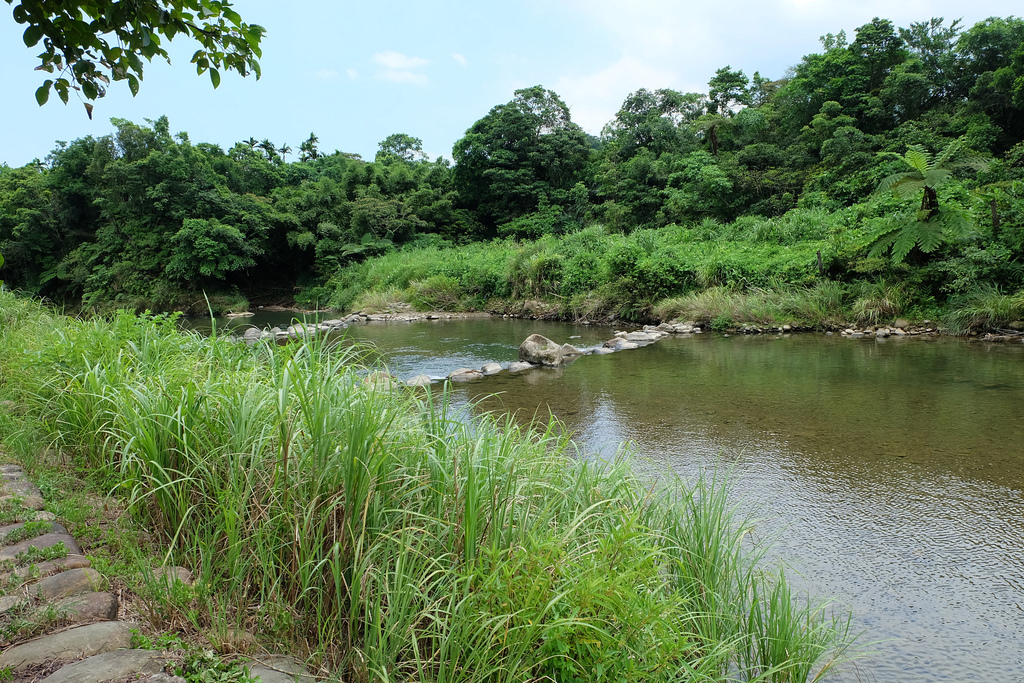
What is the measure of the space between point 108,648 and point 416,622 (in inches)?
32.9

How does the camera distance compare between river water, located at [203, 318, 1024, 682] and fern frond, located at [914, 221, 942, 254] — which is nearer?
river water, located at [203, 318, 1024, 682]

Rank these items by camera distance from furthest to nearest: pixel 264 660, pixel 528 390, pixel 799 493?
pixel 528 390, pixel 799 493, pixel 264 660

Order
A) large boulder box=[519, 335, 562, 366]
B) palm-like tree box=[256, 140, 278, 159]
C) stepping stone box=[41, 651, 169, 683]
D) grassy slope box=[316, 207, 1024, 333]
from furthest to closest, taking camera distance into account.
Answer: palm-like tree box=[256, 140, 278, 159] → grassy slope box=[316, 207, 1024, 333] → large boulder box=[519, 335, 562, 366] → stepping stone box=[41, 651, 169, 683]

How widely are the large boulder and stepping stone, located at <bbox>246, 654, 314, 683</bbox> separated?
7603 mm

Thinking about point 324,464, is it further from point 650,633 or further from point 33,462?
point 33,462

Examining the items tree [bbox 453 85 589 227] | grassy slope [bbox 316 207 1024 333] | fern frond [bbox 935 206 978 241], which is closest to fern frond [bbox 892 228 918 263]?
grassy slope [bbox 316 207 1024 333]

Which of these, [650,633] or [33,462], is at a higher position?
[33,462]

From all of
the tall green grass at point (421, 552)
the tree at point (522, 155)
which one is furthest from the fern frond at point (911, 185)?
the tree at point (522, 155)

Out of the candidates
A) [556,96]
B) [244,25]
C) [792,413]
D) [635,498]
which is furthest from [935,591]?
[556,96]

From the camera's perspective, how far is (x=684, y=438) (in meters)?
5.32

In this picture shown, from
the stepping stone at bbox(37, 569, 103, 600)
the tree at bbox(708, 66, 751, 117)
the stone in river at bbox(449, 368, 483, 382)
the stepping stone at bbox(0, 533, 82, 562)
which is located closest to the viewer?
the stepping stone at bbox(37, 569, 103, 600)

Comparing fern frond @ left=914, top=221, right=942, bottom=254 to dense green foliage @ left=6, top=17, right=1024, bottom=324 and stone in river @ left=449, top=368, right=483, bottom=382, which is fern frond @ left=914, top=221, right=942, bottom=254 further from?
stone in river @ left=449, top=368, right=483, bottom=382

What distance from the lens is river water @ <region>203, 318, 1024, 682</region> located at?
2.66 meters

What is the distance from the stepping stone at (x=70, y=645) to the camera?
1550 mm
